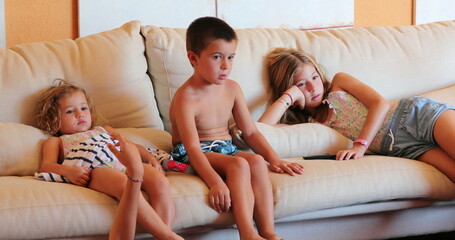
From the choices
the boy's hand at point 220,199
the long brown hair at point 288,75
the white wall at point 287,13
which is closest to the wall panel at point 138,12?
the white wall at point 287,13

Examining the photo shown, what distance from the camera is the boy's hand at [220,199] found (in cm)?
190

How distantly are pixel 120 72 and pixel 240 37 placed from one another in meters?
0.59

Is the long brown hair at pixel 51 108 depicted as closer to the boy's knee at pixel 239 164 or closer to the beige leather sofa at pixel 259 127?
the beige leather sofa at pixel 259 127

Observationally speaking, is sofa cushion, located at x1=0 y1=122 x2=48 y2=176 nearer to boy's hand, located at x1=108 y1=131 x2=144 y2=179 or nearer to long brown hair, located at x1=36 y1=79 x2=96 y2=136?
long brown hair, located at x1=36 y1=79 x2=96 y2=136

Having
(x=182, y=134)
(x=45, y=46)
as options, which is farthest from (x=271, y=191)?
(x=45, y=46)


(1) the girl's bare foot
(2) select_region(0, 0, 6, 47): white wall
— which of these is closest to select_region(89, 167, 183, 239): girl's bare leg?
(1) the girl's bare foot

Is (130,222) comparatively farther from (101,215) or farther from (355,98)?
(355,98)

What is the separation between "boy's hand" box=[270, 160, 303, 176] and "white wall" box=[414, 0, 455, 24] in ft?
6.94

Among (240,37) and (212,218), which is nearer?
(212,218)

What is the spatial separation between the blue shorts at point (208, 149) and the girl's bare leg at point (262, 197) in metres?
0.21

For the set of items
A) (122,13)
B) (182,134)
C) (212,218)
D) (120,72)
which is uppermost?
(122,13)

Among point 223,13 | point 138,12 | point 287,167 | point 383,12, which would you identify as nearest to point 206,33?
point 287,167

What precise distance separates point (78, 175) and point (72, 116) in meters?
0.37

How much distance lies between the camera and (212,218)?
190 centimetres
